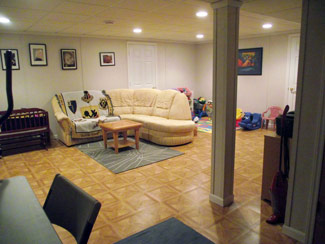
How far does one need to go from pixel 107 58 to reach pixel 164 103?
1842mm

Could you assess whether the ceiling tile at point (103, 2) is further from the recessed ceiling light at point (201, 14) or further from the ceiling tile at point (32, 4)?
the recessed ceiling light at point (201, 14)

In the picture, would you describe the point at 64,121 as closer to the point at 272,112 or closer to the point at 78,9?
the point at 78,9

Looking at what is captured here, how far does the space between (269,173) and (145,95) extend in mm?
3944

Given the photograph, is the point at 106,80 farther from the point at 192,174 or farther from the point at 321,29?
the point at 321,29

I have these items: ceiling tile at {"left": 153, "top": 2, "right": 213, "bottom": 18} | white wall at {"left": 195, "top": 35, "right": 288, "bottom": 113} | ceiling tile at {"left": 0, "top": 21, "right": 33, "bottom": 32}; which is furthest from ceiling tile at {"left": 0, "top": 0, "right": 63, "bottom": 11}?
white wall at {"left": 195, "top": 35, "right": 288, "bottom": 113}

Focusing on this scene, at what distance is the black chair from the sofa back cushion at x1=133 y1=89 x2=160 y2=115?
15.3ft

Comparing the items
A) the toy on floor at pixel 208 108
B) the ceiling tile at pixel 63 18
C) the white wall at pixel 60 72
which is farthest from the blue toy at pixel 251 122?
the ceiling tile at pixel 63 18

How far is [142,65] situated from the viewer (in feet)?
23.0

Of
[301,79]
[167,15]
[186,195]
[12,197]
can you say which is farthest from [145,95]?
[12,197]

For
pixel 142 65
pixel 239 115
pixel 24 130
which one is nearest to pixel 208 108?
pixel 239 115

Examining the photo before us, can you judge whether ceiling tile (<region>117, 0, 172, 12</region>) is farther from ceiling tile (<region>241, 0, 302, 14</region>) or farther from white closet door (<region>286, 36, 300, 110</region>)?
white closet door (<region>286, 36, 300, 110</region>)

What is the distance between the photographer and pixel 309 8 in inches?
75.9

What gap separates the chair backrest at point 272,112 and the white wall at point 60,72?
2922mm

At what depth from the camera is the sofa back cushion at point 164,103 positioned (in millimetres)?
5695
